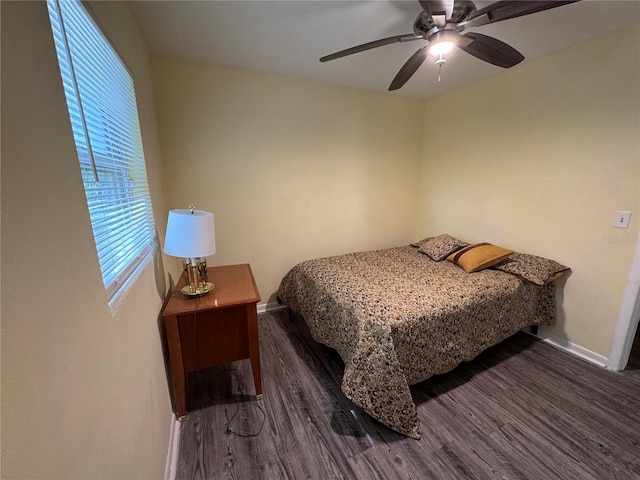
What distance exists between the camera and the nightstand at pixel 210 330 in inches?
56.3

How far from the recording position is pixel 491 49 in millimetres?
1399

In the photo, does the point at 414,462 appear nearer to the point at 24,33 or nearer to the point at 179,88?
the point at 24,33

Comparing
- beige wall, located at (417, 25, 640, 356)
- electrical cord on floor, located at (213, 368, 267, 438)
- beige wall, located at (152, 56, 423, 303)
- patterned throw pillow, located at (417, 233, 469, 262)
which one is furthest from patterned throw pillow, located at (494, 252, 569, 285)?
electrical cord on floor, located at (213, 368, 267, 438)

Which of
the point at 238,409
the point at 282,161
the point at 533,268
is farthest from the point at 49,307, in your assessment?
the point at 533,268

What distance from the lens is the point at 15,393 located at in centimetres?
42

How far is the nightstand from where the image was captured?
143 centimetres

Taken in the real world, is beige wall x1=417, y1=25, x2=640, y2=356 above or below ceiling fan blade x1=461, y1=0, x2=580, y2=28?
below

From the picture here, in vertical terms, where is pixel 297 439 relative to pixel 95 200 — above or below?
below

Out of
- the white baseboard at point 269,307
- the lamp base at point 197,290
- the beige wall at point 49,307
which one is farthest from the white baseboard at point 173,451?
the white baseboard at point 269,307

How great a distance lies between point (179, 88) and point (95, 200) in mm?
1662

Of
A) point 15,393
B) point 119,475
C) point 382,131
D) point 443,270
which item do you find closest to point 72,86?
point 15,393

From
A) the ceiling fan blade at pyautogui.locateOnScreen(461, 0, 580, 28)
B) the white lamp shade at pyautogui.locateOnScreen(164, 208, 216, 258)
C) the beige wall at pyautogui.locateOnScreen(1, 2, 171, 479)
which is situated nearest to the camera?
the beige wall at pyautogui.locateOnScreen(1, 2, 171, 479)

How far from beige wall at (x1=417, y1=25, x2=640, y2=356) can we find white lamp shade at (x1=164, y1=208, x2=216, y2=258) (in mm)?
2555

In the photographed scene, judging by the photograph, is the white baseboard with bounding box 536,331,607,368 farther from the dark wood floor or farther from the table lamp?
the table lamp
